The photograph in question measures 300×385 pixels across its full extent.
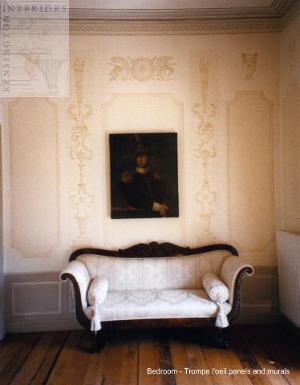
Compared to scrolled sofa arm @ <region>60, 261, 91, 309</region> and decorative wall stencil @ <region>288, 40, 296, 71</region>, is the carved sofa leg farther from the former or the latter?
decorative wall stencil @ <region>288, 40, 296, 71</region>

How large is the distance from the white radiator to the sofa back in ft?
1.54

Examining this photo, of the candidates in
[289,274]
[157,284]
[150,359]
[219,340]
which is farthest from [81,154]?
[289,274]

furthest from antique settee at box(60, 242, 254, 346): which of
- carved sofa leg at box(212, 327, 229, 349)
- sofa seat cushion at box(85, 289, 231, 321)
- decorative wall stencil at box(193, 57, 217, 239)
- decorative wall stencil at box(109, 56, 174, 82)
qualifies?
decorative wall stencil at box(109, 56, 174, 82)

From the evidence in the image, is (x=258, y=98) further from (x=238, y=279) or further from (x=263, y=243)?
(x=238, y=279)

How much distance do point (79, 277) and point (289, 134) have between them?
211cm

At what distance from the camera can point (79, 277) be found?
2344mm

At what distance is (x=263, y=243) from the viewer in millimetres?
2855

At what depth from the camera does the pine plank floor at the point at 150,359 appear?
200 cm

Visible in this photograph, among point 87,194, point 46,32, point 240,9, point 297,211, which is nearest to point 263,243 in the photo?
point 297,211

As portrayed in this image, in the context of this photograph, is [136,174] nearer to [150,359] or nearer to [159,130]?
[159,130]

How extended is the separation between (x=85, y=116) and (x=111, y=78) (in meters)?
0.42

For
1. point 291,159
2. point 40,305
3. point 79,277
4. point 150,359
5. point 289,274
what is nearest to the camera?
point 150,359

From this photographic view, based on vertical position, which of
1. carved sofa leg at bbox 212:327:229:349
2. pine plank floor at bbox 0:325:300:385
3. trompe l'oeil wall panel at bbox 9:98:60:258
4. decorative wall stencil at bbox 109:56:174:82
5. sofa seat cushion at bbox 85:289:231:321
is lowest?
pine plank floor at bbox 0:325:300:385

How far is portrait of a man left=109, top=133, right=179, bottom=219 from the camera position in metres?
2.80
